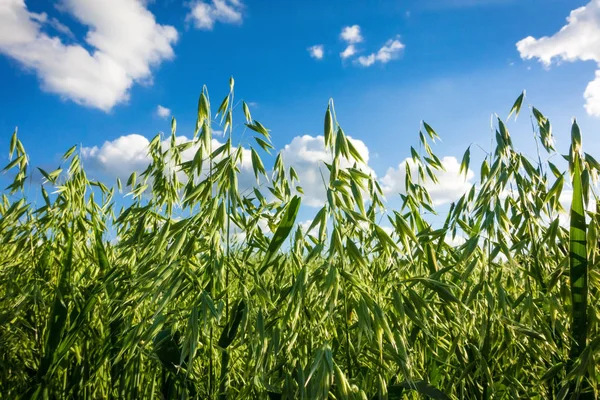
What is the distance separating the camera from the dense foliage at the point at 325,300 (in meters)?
1.26

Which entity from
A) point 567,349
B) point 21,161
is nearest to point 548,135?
point 567,349

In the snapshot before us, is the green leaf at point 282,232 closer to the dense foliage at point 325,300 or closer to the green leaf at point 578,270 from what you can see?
the dense foliage at point 325,300

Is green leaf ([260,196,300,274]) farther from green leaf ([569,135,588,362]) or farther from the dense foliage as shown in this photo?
green leaf ([569,135,588,362])

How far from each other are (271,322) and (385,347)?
0.31 metres

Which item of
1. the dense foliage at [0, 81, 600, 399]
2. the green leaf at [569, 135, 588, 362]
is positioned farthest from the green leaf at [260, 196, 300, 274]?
the green leaf at [569, 135, 588, 362]

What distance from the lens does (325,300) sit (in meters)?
1.17

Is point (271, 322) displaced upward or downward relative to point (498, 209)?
downward

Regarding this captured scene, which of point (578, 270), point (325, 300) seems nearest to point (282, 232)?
point (325, 300)

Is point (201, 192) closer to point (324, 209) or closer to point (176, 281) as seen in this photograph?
point (176, 281)

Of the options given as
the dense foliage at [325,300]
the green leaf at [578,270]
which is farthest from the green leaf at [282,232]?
the green leaf at [578,270]

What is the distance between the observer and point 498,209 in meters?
1.55

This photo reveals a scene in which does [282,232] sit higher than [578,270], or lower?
higher

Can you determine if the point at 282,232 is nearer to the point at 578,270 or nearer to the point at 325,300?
the point at 325,300

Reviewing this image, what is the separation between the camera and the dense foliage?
4.12ft
